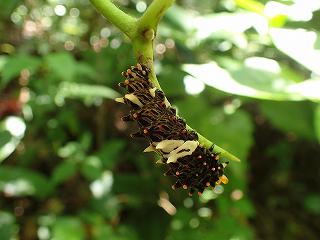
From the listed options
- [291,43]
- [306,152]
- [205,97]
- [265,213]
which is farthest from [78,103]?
[291,43]

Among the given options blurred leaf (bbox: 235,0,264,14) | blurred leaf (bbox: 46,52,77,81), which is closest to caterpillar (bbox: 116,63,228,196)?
blurred leaf (bbox: 235,0,264,14)

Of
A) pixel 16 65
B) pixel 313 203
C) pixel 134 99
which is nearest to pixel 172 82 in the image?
pixel 16 65

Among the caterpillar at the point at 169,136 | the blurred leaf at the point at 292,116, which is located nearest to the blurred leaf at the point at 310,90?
the caterpillar at the point at 169,136

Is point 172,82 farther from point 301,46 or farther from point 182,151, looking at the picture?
point 182,151

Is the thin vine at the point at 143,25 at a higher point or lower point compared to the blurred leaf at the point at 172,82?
higher

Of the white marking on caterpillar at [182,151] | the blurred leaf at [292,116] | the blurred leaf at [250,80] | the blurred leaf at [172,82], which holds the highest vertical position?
the white marking on caterpillar at [182,151]

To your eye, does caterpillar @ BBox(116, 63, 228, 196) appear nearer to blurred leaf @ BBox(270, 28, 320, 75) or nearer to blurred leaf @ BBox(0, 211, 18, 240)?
blurred leaf @ BBox(270, 28, 320, 75)

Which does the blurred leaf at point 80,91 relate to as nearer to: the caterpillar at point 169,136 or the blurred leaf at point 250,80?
the blurred leaf at point 250,80
